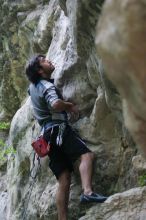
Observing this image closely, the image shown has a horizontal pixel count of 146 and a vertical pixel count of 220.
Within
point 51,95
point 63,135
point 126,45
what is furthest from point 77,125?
point 126,45

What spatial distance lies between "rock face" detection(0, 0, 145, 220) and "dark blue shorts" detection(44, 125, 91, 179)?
368 mm

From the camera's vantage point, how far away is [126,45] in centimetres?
326

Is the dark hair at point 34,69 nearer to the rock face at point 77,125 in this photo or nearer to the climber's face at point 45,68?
the climber's face at point 45,68

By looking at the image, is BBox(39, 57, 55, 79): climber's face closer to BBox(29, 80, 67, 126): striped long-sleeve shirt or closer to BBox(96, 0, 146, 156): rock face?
BBox(29, 80, 67, 126): striped long-sleeve shirt

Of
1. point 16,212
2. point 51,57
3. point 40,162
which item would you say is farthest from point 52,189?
point 51,57

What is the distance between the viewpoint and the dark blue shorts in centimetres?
746

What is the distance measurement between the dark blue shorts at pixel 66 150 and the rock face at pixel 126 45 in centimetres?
397

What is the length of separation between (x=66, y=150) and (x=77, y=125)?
67 centimetres

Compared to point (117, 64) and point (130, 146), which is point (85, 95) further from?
point (117, 64)

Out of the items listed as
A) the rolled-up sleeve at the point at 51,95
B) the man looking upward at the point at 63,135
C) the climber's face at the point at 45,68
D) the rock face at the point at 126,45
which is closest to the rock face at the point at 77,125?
the man looking upward at the point at 63,135

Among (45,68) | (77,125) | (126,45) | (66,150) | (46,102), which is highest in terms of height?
(126,45)

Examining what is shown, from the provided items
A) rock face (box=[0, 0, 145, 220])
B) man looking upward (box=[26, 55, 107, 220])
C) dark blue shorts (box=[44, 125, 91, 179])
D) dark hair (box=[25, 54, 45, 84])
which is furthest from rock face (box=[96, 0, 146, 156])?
dark hair (box=[25, 54, 45, 84])

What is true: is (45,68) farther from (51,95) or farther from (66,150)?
(66,150)

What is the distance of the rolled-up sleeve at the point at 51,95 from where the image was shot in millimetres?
7355
